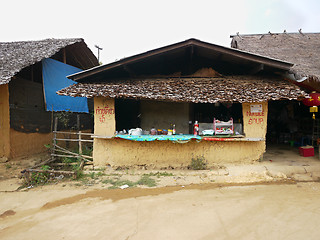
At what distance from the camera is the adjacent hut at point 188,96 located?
5.76 metres

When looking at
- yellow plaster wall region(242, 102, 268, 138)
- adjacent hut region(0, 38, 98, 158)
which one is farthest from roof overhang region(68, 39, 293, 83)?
adjacent hut region(0, 38, 98, 158)

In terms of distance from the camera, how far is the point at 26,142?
26.3ft

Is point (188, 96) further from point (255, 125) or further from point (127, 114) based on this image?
point (127, 114)

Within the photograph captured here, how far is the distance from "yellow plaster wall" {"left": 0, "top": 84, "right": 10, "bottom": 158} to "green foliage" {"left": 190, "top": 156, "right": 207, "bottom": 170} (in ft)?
25.8

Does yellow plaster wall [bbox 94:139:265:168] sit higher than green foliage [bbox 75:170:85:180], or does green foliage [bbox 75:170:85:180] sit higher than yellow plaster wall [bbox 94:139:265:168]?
yellow plaster wall [bbox 94:139:265:168]

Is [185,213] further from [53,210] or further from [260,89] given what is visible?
[260,89]

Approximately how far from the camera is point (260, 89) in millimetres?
5918

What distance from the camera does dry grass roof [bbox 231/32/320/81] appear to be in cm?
707

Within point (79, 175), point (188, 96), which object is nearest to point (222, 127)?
point (188, 96)

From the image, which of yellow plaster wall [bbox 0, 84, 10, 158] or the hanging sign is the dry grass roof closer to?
the hanging sign

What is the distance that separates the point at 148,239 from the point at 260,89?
18.7ft

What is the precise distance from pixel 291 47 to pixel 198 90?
7.33 m

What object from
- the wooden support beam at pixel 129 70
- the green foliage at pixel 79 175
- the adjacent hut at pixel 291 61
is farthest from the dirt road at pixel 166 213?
the adjacent hut at pixel 291 61

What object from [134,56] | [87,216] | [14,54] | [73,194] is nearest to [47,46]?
[14,54]
